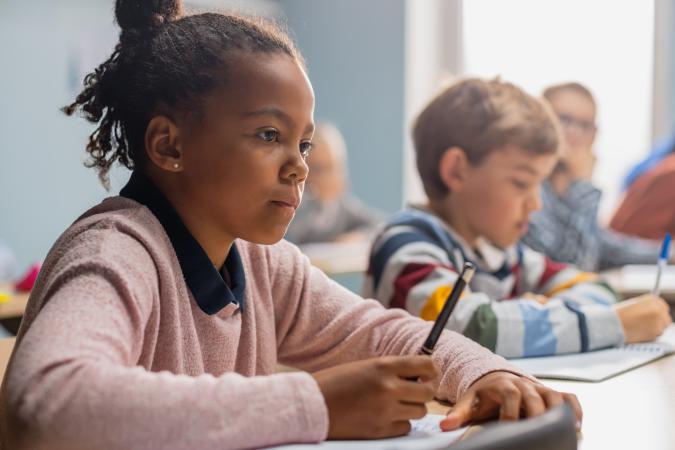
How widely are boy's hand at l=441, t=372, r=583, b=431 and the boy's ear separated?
753mm

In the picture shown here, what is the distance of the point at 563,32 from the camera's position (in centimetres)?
434

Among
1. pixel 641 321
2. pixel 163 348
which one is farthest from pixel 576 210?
pixel 163 348

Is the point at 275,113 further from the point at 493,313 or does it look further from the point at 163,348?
the point at 493,313

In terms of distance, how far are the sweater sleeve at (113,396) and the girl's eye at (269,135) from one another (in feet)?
0.73

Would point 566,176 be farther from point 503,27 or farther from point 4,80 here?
point 4,80

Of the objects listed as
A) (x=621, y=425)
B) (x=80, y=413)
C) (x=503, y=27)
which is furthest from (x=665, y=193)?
(x=503, y=27)

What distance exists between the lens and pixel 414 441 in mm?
645

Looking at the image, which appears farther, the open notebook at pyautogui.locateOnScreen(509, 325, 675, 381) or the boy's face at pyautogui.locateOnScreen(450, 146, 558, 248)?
the boy's face at pyautogui.locateOnScreen(450, 146, 558, 248)

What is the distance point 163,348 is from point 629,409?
0.45 meters

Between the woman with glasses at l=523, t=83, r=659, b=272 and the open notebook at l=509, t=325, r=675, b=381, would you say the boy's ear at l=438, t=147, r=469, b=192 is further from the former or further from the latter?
the woman with glasses at l=523, t=83, r=659, b=272

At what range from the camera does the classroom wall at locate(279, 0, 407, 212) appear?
492 centimetres

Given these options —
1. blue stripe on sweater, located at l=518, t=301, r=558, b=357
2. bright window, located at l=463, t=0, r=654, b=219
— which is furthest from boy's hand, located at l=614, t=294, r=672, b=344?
→ bright window, located at l=463, t=0, r=654, b=219

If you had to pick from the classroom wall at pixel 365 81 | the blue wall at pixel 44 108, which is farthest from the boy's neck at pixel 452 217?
the classroom wall at pixel 365 81

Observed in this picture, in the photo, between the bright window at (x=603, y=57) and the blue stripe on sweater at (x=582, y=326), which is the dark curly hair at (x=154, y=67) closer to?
the blue stripe on sweater at (x=582, y=326)
